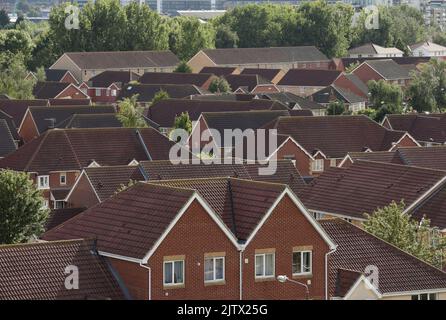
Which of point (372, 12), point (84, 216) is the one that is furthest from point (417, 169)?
point (372, 12)

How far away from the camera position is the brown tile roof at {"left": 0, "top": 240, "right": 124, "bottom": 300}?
86.2 ft

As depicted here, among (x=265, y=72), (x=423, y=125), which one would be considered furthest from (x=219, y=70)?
(x=423, y=125)

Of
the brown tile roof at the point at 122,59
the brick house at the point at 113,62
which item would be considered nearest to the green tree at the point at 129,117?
the brick house at the point at 113,62

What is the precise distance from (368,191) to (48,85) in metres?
81.3

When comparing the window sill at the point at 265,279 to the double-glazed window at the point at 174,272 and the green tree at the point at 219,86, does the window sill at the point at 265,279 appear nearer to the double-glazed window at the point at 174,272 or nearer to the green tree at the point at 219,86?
the double-glazed window at the point at 174,272

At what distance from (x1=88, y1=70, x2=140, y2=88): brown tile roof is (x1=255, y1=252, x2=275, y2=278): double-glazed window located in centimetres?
10332

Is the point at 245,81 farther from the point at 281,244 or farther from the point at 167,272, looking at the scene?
the point at 167,272

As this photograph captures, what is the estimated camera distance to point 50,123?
270 feet

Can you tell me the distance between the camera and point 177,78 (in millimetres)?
128375

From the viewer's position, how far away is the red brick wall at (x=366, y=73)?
14050 centimetres

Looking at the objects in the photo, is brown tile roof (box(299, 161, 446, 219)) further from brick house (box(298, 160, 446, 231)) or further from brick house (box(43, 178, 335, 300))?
brick house (box(43, 178, 335, 300))

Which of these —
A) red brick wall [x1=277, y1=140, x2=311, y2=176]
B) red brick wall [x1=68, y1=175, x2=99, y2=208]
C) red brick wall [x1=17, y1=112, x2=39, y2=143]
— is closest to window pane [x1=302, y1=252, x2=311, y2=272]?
red brick wall [x1=68, y1=175, x2=99, y2=208]

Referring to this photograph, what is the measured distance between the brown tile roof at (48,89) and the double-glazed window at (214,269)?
9221 centimetres
